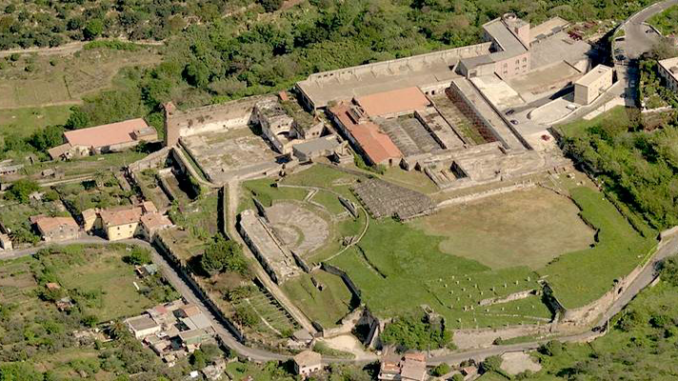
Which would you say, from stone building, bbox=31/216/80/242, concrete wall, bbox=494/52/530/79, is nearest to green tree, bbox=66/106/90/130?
stone building, bbox=31/216/80/242

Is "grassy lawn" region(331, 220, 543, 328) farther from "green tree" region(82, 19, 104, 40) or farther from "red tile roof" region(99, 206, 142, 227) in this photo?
"green tree" region(82, 19, 104, 40)

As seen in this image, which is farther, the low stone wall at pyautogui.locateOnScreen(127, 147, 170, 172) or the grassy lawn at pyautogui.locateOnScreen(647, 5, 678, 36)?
the grassy lawn at pyautogui.locateOnScreen(647, 5, 678, 36)

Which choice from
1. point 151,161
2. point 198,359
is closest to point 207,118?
point 151,161

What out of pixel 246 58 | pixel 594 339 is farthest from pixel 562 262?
pixel 246 58

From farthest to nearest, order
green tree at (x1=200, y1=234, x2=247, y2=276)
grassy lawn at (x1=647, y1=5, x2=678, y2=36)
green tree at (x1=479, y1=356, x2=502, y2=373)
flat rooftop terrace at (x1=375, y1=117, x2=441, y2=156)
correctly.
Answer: grassy lawn at (x1=647, y1=5, x2=678, y2=36) < flat rooftop terrace at (x1=375, y1=117, x2=441, y2=156) < green tree at (x1=200, y1=234, x2=247, y2=276) < green tree at (x1=479, y1=356, x2=502, y2=373)

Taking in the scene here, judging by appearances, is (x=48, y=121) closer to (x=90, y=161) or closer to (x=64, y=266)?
(x=90, y=161)

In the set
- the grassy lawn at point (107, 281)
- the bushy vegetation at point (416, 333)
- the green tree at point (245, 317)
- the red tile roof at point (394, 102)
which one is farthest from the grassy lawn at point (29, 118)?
the bushy vegetation at point (416, 333)
